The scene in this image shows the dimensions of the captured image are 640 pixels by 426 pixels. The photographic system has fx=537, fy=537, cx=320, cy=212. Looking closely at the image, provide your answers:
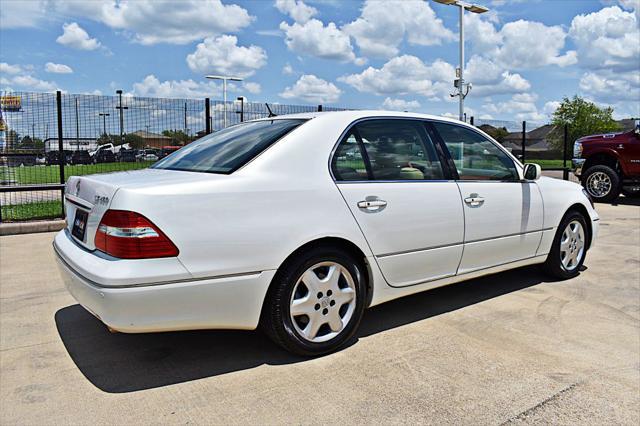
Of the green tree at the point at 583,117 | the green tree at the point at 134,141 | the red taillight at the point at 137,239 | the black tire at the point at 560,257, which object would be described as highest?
the green tree at the point at 583,117

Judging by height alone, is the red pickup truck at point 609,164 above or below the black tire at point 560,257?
above

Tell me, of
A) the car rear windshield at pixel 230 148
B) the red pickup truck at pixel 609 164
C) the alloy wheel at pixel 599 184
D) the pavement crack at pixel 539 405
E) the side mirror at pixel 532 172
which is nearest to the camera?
the pavement crack at pixel 539 405

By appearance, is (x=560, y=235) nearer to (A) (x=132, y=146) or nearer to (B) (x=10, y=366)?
(B) (x=10, y=366)

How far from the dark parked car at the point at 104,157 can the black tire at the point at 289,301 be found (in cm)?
788

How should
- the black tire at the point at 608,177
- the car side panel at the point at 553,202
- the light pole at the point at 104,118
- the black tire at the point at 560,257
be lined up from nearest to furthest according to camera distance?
the car side panel at the point at 553,202 → the black tire at the point at 560,257 → the light pole at the point at 104,118 → the black tire at the point at 608,177

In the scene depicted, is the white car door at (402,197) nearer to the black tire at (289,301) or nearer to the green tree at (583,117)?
the black tire at (289,301)

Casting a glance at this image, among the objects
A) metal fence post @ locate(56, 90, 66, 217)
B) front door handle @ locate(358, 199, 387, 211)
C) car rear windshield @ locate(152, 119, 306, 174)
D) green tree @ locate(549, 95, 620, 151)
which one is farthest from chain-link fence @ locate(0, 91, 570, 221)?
green tree @ locate(549, 95, 620, 151)

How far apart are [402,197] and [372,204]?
0.28m

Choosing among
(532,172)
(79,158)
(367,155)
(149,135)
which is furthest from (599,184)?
(79,158)

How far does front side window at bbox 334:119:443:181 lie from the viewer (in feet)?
12.0

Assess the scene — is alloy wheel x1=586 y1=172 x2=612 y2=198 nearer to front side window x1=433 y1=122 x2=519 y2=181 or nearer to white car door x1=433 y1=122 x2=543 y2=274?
white car door x1=433 y1=122 x2=543 y2=274

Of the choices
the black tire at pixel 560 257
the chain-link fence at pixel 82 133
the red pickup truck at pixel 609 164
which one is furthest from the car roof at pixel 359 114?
the red pickup truck at pixel 609 164

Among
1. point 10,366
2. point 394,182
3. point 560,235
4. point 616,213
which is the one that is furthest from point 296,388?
point 616,213

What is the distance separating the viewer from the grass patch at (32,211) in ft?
30.7
